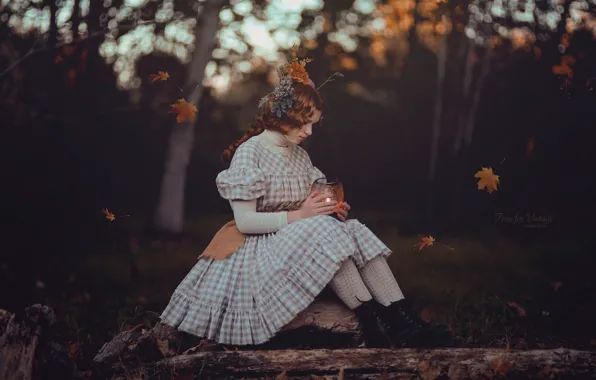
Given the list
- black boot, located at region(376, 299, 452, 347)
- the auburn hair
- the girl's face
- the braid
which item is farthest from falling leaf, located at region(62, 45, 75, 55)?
black boot, located at region(376, 299, 452, 347)

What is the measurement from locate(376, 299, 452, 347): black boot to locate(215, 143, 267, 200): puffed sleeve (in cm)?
82

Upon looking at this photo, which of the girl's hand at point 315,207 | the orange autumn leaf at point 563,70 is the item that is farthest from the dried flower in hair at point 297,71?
the orange autumn leaf at point 563,70

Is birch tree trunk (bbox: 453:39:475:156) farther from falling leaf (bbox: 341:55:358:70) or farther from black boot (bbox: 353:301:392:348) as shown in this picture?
black boot (bbox: 353:301:392:348)

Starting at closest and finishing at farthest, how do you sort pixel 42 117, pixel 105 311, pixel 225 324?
pixel 225 324 < pixel 105 311 < pixel 42 117

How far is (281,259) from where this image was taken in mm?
2930

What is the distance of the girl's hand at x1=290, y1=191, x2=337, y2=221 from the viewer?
10.1ft

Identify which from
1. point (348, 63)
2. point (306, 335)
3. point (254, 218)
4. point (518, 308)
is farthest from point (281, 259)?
point (348, 63)

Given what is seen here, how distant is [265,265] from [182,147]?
11.9ft

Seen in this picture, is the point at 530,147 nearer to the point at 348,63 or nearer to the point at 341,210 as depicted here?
the point at 341,210

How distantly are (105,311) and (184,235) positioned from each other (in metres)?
1.69

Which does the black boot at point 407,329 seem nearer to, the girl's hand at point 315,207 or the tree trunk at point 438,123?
the girl's hand at point 315,207

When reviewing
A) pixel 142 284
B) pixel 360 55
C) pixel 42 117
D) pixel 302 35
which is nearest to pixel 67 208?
pixel 42 117

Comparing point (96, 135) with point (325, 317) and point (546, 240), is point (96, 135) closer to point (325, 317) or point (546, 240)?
point (325, 317)

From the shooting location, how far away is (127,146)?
6.42m
